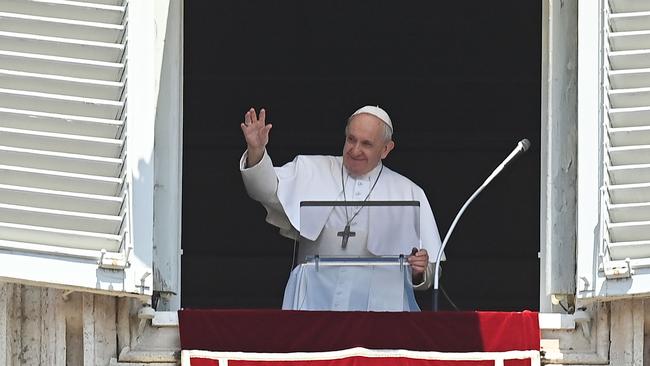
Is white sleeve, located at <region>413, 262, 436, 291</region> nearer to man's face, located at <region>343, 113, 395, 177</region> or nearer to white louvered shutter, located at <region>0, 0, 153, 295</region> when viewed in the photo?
man's face, located at <region>343, 113, 395, 177</region>

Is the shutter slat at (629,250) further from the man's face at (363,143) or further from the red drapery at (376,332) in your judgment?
the man's face at (363,143)

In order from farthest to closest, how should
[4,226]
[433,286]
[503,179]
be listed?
[503,179] → [433,286] → [4,226]

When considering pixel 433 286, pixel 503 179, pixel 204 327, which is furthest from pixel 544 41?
pixel 503 179

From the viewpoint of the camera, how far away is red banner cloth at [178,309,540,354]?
25.1 feet

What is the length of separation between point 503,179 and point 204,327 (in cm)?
425

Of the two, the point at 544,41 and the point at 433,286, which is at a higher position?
the point at 544,41

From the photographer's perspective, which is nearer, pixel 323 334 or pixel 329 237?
pixel 323 334

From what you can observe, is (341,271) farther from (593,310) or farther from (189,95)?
(189,95)

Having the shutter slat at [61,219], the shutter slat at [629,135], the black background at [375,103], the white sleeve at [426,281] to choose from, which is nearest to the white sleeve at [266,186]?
the white sleeve at [426,281]

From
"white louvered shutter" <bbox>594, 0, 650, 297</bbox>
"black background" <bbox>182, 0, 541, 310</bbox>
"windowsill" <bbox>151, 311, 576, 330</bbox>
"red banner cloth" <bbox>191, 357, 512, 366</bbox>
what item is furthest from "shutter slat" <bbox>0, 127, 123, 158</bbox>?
"black background" <bbox>182, 0, 541, 310</bbox>

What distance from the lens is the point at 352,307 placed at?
8164 millimetres

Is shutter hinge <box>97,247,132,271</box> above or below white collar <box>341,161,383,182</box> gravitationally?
below

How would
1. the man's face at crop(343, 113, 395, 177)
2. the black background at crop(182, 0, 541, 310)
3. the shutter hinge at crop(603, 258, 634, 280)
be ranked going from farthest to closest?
the black background at crop(182, 0, 541, 310) < the man's face at crop(343, 113, 395, 177) < the shutter hinge at crop(603, 258, 634, 280)

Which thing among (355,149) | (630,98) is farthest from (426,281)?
(630,98)
